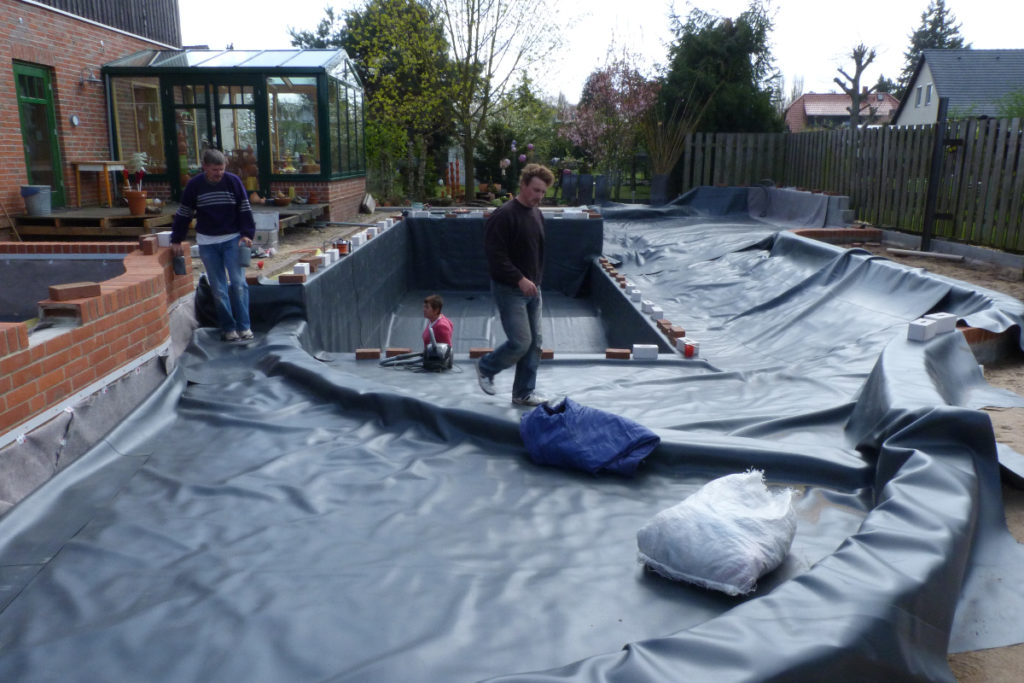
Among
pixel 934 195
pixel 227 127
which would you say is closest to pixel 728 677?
pixel 934 195

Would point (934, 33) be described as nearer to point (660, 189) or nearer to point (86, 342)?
point (660, 189)

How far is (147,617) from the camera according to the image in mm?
2301

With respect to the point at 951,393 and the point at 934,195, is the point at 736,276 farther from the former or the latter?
the point at 951,393

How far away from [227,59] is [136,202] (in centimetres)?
409

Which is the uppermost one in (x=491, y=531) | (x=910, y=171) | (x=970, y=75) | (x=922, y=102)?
(x=970, y=75)

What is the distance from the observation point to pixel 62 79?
11.5 meters

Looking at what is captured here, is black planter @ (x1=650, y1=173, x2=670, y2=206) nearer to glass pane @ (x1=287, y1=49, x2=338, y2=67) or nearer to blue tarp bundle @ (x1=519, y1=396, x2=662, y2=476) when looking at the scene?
glass pane @ (x1=287, y1=49, x2=338, y2=67)

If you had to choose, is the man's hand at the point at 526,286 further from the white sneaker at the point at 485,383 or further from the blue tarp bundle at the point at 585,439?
the blue tarp bundle at the point at 585,439

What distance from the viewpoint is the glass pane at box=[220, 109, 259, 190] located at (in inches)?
522

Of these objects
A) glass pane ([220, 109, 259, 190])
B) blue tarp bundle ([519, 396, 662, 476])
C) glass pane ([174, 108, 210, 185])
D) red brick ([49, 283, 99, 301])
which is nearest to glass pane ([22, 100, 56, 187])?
glass pane ([174, 108, 210, 185])

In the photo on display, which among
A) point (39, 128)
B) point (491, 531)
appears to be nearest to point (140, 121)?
A: point (39, 128)

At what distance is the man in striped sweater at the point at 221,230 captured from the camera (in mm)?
5520

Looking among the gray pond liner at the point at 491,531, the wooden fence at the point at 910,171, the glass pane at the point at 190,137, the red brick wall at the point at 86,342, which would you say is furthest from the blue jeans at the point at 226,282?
the glass pane at the point at 190,137

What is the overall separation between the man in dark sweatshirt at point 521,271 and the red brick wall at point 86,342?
2.03m
